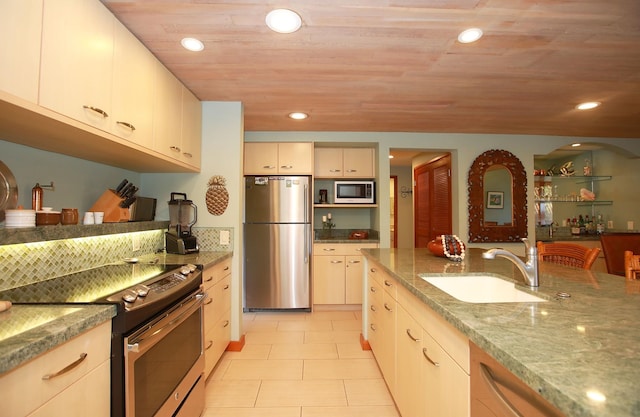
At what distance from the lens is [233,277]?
2574mm

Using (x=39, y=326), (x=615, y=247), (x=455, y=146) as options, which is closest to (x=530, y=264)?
(x=39, y=326)

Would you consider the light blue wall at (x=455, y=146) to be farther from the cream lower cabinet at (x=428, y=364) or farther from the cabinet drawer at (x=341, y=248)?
the cream lower cabinet at (x=428, y=364)

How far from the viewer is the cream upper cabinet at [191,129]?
7.55 ft

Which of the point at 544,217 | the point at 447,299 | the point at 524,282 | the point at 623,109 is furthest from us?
the point at 544,217

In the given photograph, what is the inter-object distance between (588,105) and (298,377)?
3581mm

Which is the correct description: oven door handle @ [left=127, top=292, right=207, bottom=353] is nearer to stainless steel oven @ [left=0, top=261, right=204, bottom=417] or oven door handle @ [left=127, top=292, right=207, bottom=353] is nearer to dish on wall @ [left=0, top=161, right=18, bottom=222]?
stainless steel oven @ [left=0, top=261, right=204, bottom=417]

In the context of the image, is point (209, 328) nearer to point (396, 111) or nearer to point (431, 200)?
point (396, 111)

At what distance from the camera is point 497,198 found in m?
3.69

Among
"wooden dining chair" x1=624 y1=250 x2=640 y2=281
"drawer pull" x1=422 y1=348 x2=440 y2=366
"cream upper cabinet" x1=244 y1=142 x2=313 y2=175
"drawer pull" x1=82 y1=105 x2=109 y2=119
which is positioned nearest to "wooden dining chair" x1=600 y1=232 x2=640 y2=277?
"wooden dining chair" x1=624 y1=250 x2=640 y2=281

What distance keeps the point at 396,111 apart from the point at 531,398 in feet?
8.79

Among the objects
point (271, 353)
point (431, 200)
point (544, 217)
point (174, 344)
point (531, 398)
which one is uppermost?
point (431, 200)

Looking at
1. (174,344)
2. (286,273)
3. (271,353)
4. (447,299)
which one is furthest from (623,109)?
(174,344)

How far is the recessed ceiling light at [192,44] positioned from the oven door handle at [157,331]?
1.52 metres

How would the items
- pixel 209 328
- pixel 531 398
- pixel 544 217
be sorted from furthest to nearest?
pixel 544 217 < pixel 209 328 < pixel 531 398
